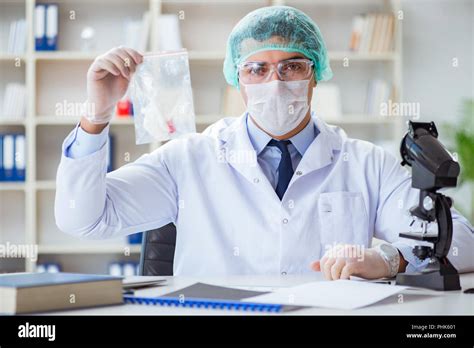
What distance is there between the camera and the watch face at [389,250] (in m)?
1.55

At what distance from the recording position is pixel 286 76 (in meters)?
1.94

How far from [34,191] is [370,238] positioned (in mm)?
2729

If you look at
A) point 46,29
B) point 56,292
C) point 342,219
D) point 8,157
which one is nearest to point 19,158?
point 8,157

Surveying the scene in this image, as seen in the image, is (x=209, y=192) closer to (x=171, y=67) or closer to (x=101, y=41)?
(x=171, y=67)

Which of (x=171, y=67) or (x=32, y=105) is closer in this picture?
(x=171, y=67)

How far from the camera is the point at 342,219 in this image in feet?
6.22

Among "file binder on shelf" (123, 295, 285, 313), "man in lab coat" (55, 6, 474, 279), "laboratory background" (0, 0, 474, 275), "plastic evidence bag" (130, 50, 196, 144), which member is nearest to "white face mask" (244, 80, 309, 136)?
"man in lab coat" (55, 6, 474, 279)

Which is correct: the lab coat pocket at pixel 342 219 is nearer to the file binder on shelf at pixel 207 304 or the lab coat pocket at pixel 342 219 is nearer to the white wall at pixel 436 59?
the file binder on shelf at pixel 207 304

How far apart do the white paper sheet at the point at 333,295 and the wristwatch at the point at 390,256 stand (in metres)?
0.22

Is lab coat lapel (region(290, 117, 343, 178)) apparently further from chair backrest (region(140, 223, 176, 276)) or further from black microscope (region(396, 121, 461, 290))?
black microscope (region(396, 121, 461, 290))

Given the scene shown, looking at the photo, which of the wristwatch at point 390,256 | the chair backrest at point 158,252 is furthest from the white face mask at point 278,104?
the wristwatch at point 390,256

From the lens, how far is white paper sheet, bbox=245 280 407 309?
3.69 ft
